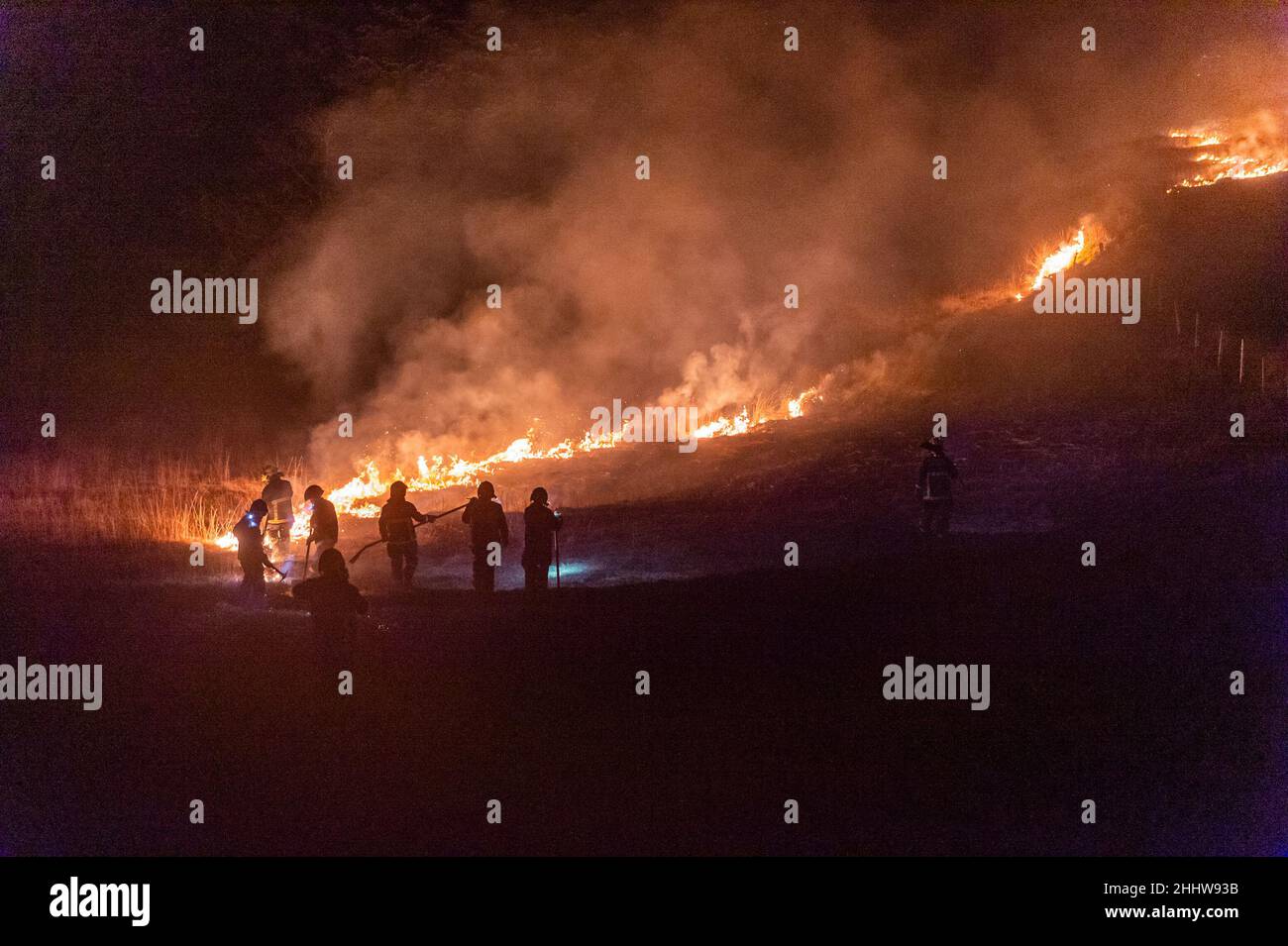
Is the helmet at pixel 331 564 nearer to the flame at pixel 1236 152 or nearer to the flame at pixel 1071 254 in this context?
the flame at pixel 1071 254

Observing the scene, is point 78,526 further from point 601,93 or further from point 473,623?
point 601,93

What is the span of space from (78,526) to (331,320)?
13.0 metres

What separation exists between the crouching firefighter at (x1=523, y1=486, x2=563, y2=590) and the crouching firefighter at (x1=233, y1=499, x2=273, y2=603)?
3.78m

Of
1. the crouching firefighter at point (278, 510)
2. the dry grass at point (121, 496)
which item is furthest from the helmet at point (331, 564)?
the dry grass at point (121, 496)

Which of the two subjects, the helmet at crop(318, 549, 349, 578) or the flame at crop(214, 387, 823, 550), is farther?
the flame at crop(214, 387, 823, 550)

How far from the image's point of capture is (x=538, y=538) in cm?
1530

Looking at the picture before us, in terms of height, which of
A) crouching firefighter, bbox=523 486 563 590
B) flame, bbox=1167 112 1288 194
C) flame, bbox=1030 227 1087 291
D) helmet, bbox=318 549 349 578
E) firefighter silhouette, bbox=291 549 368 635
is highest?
flame, bbox=1167 112 1288 194

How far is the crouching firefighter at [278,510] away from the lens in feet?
57.2

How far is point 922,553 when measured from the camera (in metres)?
17.1

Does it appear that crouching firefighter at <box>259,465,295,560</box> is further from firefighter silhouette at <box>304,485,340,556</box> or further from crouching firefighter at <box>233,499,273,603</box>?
crouching firefighter at <box>233,499,273,603</box>

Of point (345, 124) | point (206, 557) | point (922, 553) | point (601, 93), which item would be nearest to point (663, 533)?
point (922, 553)

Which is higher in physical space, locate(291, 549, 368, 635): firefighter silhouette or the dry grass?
the dry grass

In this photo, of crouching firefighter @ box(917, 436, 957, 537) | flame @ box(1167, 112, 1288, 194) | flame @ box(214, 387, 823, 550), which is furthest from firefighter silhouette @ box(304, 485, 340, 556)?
flame @ box(1167, 112, 1288, 194)

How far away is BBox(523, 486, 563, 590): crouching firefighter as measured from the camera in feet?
49.5
